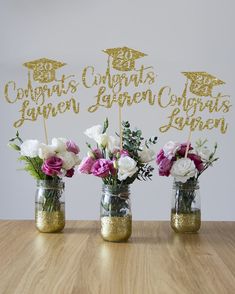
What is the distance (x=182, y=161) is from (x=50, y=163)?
0.43m

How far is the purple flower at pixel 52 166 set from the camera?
171 cm

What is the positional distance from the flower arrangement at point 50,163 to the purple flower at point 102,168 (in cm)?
14

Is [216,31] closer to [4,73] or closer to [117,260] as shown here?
[4,73]

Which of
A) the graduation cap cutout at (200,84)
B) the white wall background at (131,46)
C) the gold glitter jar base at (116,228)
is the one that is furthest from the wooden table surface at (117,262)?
the white wall background at (131,46)

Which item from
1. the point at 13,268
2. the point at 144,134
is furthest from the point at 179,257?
the point at 144,134

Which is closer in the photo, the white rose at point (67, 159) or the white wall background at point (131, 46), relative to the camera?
the white rose at point (67, 159)

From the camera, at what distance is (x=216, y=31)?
132 inches

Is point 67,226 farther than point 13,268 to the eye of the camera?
Yes

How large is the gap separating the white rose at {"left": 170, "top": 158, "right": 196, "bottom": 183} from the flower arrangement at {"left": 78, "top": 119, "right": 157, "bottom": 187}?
0.09 metres

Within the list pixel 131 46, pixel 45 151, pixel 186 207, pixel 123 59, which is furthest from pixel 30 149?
pixel 131 46

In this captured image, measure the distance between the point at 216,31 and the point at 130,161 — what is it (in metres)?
2.04

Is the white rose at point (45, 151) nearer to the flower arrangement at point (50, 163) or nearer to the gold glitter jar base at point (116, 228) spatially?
the flower arrangement at point (50, 163)

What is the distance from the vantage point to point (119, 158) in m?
1.64

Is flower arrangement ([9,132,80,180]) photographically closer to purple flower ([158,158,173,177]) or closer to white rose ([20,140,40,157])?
white rose ([20,140,40,157])
